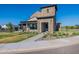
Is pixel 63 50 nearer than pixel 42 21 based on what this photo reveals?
Yes

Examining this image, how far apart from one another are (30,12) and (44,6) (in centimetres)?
56

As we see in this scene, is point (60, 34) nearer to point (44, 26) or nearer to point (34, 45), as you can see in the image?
point (44, 26)

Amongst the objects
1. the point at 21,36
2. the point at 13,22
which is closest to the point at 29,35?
the point at 21,36

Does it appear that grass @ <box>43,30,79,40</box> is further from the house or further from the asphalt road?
the asphalt road

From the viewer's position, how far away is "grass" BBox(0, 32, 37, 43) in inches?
295

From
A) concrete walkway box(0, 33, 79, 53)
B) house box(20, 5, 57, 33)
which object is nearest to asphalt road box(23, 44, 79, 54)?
concrete walkway box(0, 33, 79, 53)

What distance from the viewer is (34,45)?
7.38 meters

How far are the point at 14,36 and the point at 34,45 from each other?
822 mm

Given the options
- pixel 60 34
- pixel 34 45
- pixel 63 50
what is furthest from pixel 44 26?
pixel 63 50

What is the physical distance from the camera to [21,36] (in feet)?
25.0

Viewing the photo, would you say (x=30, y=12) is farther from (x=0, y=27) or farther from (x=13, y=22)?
(x=0, y=27)

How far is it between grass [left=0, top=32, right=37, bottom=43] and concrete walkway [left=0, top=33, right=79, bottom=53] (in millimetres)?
145
